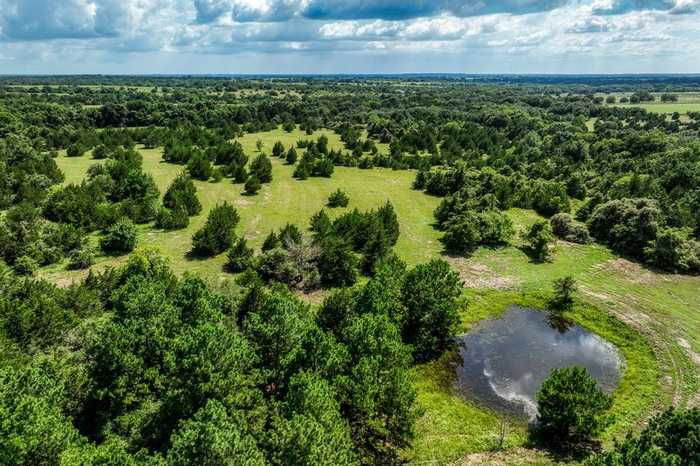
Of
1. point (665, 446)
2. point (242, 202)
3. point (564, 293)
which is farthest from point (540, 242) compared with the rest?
point (242, 202)

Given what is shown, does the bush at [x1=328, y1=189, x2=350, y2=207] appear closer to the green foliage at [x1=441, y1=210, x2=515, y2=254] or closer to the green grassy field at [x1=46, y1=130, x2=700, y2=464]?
the green grassy field at [x1=46, y1=130, x2=700, y2=464]

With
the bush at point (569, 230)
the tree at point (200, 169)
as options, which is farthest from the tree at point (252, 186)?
the bush at point (569, 230)

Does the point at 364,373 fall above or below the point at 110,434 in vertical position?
above

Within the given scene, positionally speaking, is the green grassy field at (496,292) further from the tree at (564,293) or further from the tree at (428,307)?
the tree at (428,307)

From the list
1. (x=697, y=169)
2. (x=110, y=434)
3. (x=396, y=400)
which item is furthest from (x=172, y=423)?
(x=697, y=169)

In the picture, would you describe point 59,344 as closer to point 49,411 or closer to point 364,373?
point 49,411
